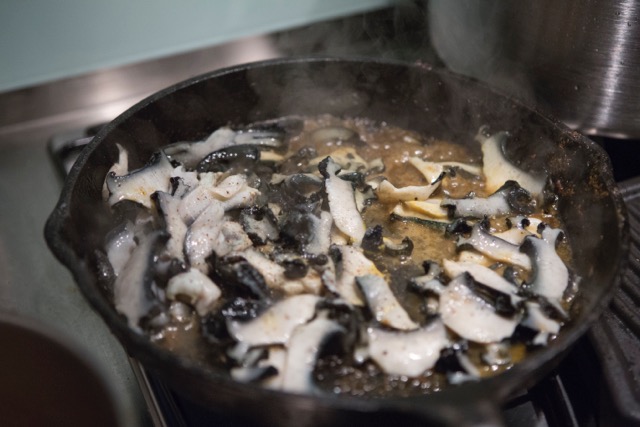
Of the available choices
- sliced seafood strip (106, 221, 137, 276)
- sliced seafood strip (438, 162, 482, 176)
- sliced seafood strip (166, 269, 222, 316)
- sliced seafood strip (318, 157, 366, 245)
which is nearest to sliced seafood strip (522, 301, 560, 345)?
sliced seafood strip (318, 157, 366, 245)

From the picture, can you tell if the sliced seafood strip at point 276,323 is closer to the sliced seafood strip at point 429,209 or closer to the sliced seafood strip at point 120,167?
the sliced seafood strip at point 429,209

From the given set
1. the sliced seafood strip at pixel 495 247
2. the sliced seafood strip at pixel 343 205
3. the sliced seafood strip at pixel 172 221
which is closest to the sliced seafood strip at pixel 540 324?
the sliced seafood strip at pixel 495 247

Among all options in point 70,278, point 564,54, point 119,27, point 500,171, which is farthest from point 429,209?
point 119,27

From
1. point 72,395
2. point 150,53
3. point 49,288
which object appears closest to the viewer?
point 72,395

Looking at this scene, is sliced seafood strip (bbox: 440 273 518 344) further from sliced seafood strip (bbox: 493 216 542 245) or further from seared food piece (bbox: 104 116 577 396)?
sliced seafood strip (bbox: 493 216 542 245)

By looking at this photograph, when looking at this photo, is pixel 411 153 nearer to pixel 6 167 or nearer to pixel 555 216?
pixel 555 216

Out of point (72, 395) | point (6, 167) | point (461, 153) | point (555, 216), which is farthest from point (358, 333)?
point (6, 167)

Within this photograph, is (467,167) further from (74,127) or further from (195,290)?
(74,127)
